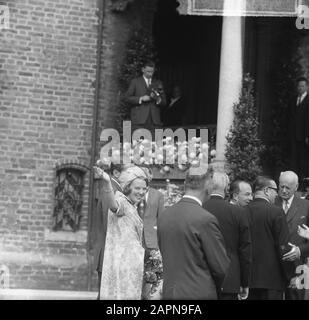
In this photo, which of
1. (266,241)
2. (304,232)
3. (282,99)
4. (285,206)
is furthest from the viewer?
(282,99)

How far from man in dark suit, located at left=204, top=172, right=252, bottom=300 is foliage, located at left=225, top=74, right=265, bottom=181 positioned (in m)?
4.48

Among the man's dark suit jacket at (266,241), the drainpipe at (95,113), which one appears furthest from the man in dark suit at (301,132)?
the man's dark suit jacket at (266,241)

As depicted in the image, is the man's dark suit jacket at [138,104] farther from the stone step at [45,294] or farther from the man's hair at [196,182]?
the man's hair at [196,182]

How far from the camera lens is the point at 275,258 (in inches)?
441

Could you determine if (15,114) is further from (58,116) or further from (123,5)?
(123,5)

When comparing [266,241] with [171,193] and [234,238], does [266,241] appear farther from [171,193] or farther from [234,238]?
[171,193]

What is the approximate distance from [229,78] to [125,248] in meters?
6.00

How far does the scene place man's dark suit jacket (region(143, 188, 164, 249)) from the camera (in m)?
10.7

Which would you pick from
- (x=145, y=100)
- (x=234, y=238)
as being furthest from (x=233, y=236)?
(x=145, y=100)

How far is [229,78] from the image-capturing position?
15.4 metres

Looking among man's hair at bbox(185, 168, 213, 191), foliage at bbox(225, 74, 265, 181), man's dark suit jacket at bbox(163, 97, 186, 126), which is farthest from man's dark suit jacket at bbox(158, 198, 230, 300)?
man's dark suit jacket at bbox(163, 97, 186, 126)

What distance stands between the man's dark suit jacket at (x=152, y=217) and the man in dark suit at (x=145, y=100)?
5.39 meters
